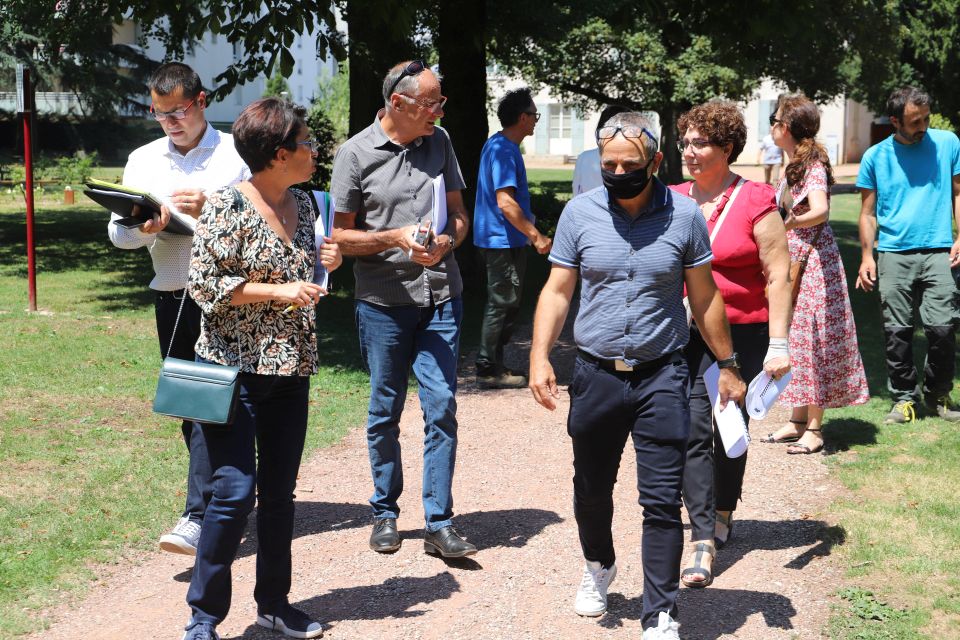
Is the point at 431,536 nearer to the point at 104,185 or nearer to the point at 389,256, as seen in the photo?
the point at 389,256

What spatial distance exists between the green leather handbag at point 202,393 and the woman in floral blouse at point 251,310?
10 centimetres

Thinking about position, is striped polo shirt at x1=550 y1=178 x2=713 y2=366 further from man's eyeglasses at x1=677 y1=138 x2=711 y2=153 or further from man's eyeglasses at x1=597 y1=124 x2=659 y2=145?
man's eyeglasses at x1=677 y1=138 x2=711 y2=153

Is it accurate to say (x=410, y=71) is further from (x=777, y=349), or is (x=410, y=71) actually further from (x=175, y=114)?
(x=777, y=349)

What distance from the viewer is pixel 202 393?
375cm

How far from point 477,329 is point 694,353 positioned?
255 inches

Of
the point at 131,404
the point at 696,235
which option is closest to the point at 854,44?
the point at 131,404

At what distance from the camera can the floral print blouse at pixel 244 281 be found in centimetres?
379

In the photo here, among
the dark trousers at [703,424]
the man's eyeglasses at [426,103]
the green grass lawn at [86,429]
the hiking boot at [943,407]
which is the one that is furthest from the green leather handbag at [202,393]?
the hiking boot at [943,407]

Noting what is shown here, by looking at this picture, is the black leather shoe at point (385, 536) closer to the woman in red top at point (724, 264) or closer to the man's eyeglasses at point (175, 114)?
the woman in red top at point (724, 264)

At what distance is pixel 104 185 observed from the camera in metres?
4.27

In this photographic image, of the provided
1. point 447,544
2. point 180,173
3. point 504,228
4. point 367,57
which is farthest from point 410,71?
point 367,57

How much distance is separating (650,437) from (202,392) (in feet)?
5.15

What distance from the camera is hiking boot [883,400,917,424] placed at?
24.0 ft

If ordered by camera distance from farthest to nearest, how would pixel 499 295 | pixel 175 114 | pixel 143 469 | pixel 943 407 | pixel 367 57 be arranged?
pixel 367 57, pixel 499 295, pixel 943 407, pixel 143 469, pixel 175 114
